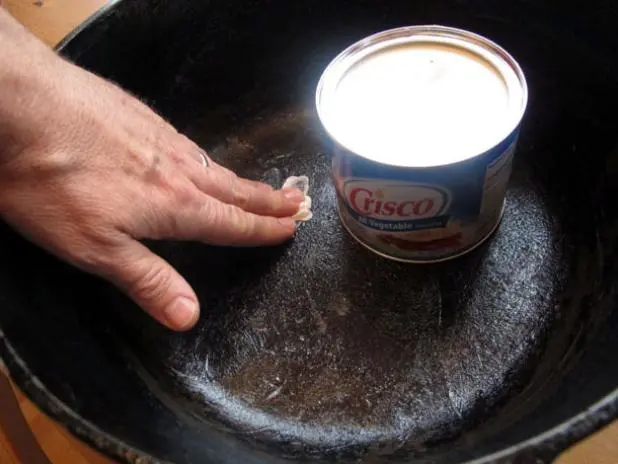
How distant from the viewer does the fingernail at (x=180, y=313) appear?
589 millimetres

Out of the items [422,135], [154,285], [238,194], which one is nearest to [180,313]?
[154,285]

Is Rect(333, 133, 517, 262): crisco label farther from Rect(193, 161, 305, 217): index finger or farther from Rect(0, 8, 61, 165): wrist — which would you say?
Rect(0, 8, 61, 165): wrist

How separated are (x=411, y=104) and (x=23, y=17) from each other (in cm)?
53

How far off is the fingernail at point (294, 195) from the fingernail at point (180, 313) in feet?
0.63

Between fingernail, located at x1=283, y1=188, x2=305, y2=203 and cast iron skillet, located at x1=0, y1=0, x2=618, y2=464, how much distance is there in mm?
22

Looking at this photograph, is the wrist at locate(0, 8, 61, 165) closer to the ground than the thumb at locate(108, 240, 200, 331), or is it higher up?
higher up

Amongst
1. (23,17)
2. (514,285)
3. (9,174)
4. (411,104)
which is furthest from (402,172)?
(23,17)

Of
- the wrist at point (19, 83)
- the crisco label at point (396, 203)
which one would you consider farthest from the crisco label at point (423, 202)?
the wrist at point (19, 83)

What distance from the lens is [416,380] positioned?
25.3 inches

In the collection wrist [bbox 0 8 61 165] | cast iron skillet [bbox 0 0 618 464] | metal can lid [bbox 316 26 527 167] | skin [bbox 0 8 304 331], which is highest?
wrist [bbox 0 8 61 165]

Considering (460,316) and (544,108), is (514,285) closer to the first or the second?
(460,316)

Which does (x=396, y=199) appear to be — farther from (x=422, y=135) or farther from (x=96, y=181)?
(x=96, y=181)

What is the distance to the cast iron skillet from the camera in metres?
0.59

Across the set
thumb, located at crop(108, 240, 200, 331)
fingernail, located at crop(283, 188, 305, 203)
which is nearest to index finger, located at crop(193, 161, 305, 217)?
fingernail, located at crop(283, 188, 305, 203)
